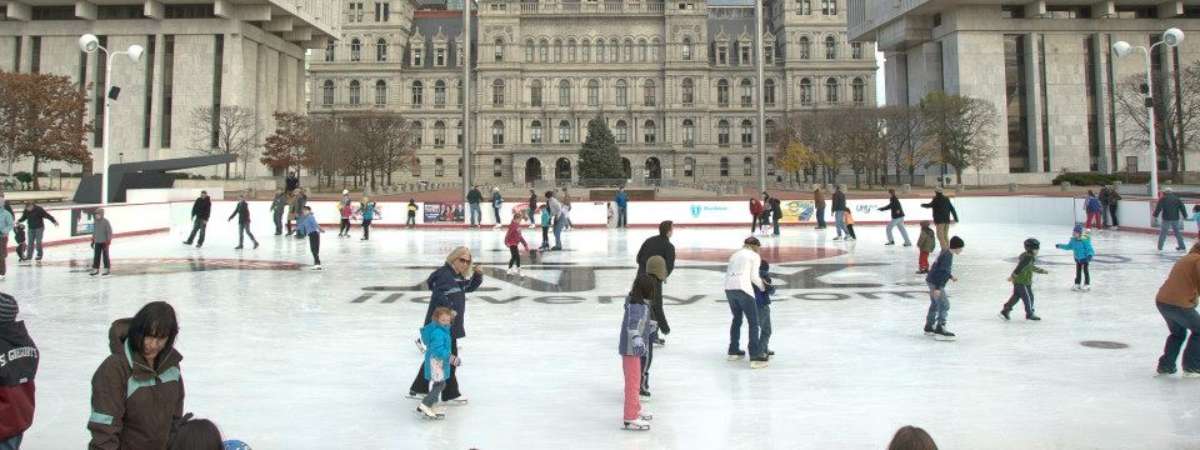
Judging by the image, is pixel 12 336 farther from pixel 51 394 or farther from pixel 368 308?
pixel 368 308

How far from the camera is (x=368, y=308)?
13102 mm

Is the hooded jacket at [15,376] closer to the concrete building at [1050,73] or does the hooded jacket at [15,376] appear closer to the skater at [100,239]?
the skater at [100,239]

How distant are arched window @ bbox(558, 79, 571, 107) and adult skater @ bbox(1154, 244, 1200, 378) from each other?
91.9m

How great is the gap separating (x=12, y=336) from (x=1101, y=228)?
3285 centimetres

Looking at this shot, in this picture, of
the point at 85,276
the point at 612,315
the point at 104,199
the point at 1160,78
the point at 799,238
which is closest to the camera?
the point at 612,315

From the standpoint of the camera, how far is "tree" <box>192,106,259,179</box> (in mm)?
62219

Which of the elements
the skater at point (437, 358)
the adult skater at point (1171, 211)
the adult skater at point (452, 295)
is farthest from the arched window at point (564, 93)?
the skater at point (437, 358)

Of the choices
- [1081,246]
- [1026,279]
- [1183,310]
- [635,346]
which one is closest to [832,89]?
[1081,246]

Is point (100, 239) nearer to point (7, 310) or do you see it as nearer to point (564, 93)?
point (7, 310)

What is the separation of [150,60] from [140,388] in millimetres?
71548

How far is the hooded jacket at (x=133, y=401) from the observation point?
3838 millimetres

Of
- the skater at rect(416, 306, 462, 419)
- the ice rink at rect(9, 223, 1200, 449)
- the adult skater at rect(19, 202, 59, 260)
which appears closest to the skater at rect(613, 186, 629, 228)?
the ice rink at rect(9, 223, 1200, 449)

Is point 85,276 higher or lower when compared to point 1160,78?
lower

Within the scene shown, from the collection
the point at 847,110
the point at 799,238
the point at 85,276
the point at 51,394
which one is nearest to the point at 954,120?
the point at 847,110
